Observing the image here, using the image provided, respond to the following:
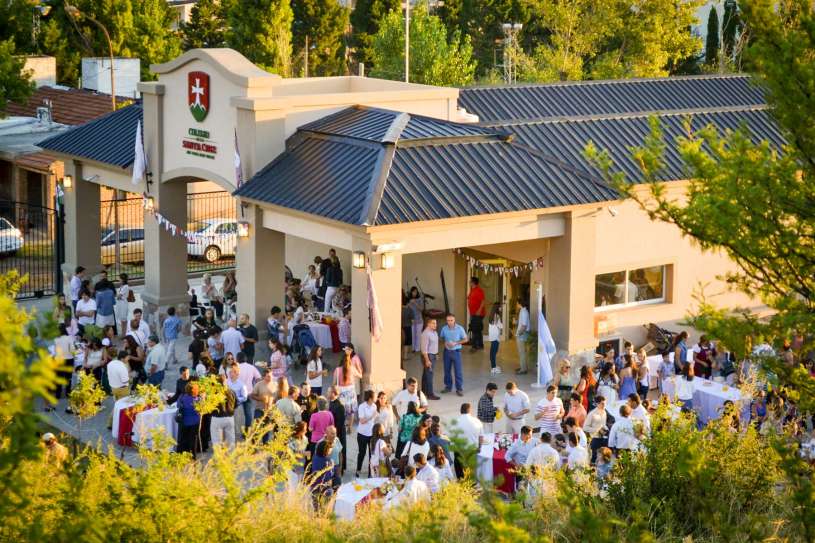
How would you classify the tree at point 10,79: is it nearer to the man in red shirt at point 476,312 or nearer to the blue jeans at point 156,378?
the man in red shirt at point 476,312

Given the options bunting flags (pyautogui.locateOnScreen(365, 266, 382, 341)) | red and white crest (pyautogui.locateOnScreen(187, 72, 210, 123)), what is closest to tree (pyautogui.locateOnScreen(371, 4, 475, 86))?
red and white crest (pyautogui.locateOnScreen(187, 72, 210, 123))

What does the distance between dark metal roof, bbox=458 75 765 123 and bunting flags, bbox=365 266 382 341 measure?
26.2ft

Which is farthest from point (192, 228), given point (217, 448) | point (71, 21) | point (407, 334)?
point (217, 448)

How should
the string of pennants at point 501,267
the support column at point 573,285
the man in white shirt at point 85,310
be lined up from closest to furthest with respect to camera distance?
the support column at point 573,285 → the string of pennants at point 501,267 → the man in white shirt at point 85,310

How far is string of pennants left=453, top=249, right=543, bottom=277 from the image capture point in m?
23.8

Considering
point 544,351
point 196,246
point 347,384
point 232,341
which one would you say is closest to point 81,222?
point 196,246

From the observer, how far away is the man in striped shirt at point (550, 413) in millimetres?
18391

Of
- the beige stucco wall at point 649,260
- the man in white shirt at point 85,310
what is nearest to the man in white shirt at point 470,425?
the beige stucco wall at point 649,260

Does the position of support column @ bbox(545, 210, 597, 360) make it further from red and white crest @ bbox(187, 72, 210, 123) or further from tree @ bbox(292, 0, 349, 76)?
tree @ bbox(292, 0, 349, 76)

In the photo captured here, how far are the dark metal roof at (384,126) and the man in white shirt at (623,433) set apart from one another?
719 centimetres

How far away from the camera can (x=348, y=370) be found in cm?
2022

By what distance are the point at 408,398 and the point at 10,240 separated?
19856 mm

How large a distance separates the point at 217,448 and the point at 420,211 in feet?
33.9

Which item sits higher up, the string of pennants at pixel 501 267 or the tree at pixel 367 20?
the tree at pixel 367 20
